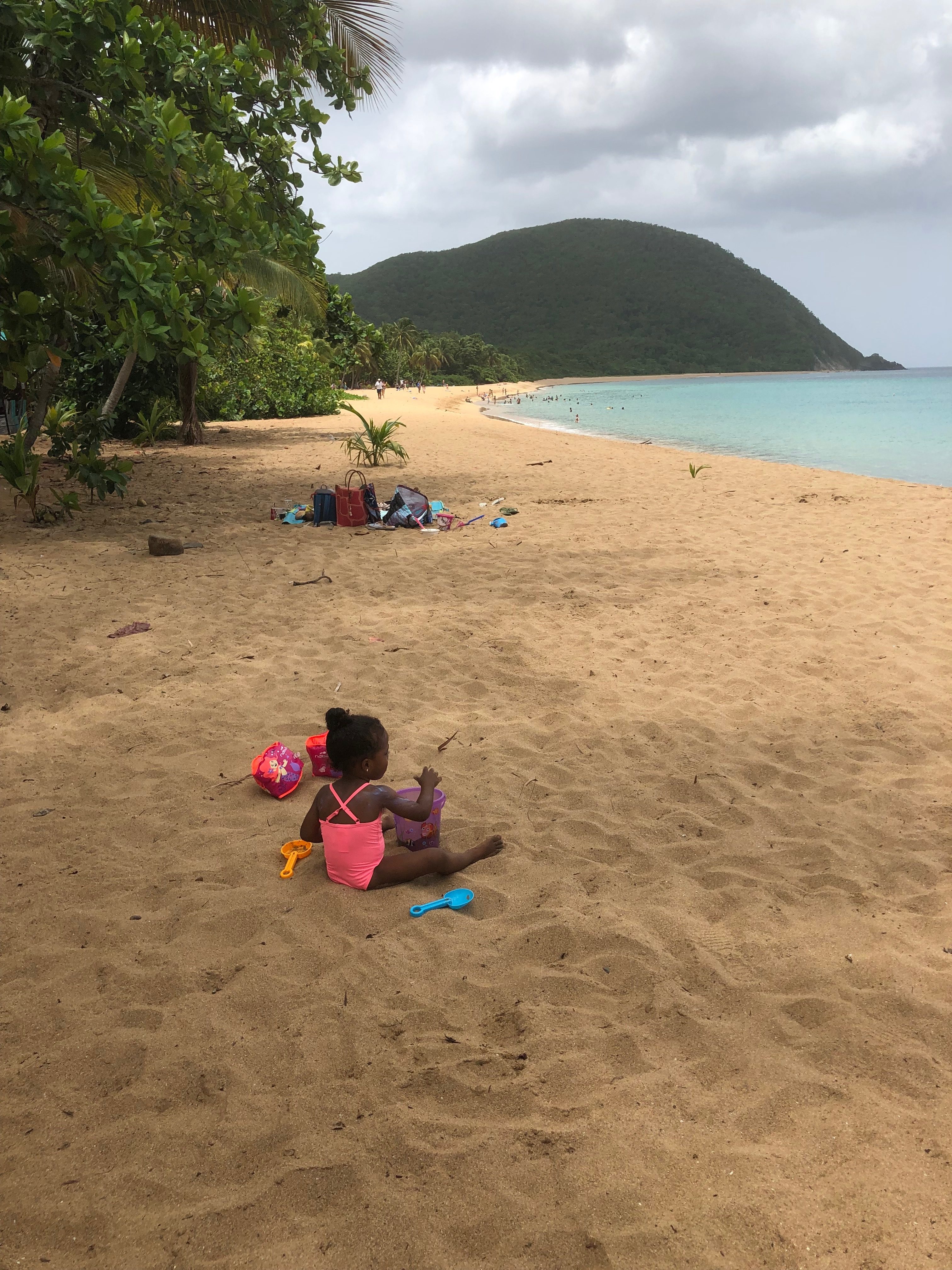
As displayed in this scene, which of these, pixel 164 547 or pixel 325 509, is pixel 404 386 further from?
pixel 164 547

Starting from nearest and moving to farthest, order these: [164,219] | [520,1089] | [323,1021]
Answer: [520,1089], [323,1021], [164,219]

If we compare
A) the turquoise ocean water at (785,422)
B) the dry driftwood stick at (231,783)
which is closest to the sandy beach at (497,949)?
the dry driftwood stick at (231,783)

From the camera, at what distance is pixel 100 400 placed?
13.4m

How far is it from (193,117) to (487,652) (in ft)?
20.2

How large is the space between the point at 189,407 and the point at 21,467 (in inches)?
323

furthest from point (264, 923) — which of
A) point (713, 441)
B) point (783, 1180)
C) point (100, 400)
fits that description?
point (713, 441)

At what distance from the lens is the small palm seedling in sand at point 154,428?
14.3 meters

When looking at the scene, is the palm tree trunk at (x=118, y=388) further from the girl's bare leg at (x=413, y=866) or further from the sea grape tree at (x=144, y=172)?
the girl's bare leg at (x=413, y=866)

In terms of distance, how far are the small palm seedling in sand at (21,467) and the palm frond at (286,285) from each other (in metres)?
7.12

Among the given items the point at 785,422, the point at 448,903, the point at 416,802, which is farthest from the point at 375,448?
the point at 785,422

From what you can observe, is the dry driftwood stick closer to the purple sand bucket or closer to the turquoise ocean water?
the purple sand bucket

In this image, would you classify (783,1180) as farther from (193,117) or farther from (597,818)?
(193,117)

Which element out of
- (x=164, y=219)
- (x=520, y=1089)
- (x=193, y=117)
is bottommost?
(x=520, y=1089)

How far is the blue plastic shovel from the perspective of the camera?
2.72 metres
